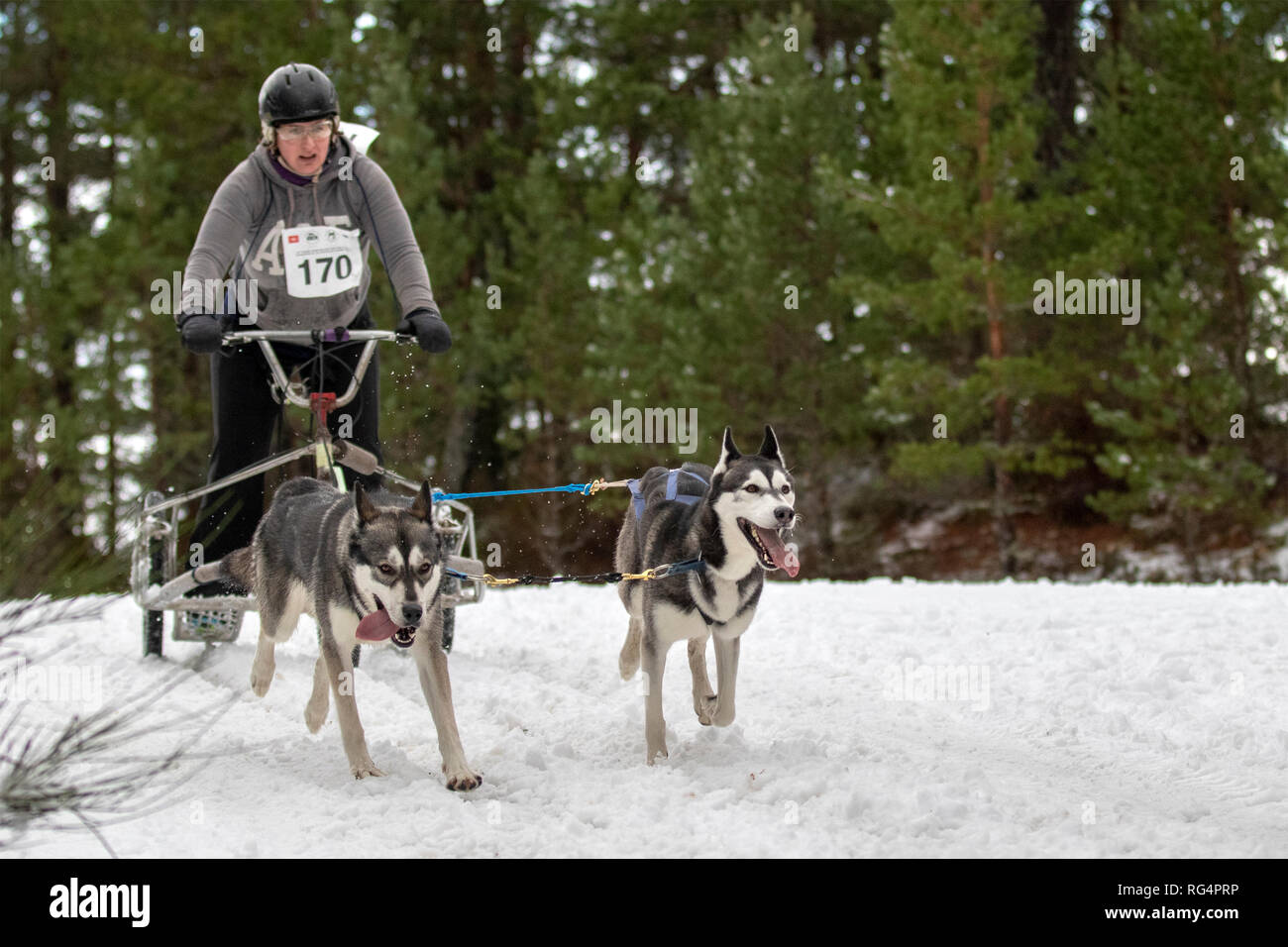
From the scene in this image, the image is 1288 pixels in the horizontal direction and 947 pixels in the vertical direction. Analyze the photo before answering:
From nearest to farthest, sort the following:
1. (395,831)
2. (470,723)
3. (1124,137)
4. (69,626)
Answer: (395,831), (470,723), (69,626), (1124,137)

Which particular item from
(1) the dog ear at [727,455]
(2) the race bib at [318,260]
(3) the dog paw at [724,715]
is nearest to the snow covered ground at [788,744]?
(3) the dog paw at [724,715]

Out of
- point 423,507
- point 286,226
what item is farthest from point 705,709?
point 286,226

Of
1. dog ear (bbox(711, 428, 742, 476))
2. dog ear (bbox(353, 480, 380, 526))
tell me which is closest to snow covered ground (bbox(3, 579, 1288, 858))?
dog ear (bbox(353, 480, 380, 526))

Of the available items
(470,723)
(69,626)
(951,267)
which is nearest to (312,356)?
(470,723)

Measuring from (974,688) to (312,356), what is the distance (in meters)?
3.79

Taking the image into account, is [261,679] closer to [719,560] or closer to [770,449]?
[719,560]

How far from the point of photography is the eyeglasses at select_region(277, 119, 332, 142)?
5.70m

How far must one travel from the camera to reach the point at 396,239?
6.13 m

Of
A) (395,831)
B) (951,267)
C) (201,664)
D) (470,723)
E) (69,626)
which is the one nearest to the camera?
(201,664)

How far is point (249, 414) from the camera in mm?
A: 6395

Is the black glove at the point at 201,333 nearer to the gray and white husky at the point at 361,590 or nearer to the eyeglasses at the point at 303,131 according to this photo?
the gray and white husky at the point at 361,590

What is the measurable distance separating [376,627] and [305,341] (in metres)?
2.08

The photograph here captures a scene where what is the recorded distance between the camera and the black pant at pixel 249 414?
630cm
